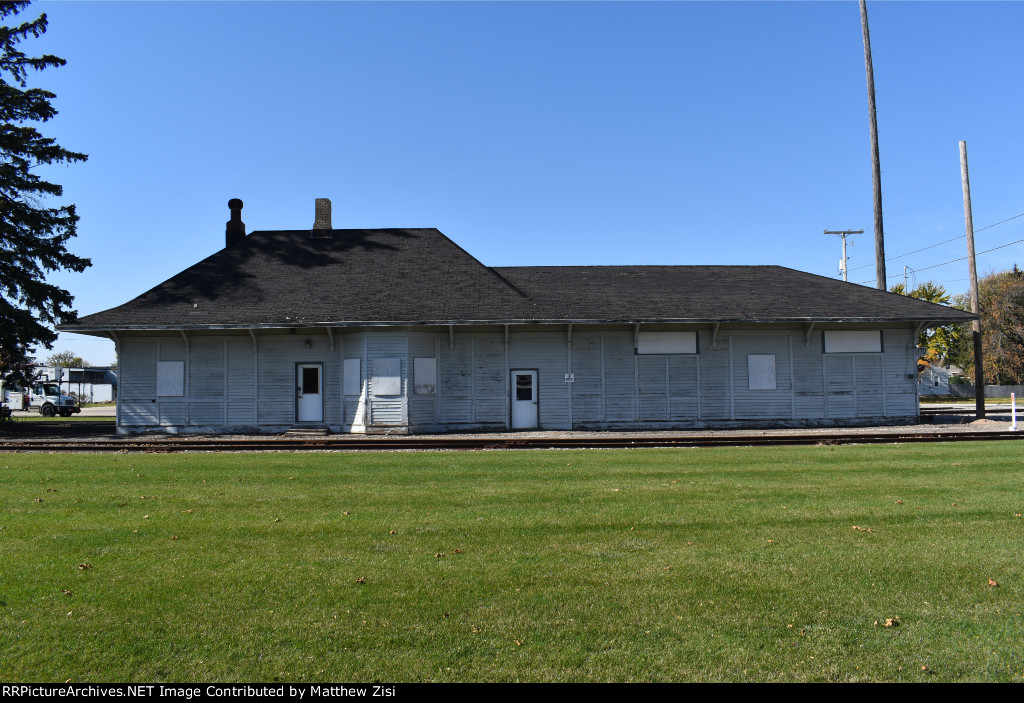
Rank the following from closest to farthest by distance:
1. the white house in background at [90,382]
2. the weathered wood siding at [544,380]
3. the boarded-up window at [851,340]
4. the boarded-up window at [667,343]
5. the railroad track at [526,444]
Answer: the railroad track at [526,444], the weathered wood siding at [544,380], the boarded-up window at [667,343], the boarded-up window at [851,340], the white house in background at [90,382]

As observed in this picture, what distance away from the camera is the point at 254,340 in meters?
23.9

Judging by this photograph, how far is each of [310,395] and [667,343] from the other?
12703 millimetres

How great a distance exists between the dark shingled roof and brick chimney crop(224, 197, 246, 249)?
611 mm

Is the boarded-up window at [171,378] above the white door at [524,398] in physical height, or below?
above

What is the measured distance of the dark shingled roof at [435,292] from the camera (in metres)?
23.6

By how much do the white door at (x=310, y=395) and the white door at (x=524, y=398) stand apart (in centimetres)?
676

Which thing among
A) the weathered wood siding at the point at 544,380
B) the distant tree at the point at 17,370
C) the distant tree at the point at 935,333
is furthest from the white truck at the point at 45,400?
the distant tree at the point at 935,333

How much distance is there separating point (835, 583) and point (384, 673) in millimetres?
3649

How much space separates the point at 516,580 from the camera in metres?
5.66

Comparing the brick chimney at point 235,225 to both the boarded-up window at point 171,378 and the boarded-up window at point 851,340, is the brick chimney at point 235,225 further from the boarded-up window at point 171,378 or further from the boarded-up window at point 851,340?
the boarded-up window at point 851,340

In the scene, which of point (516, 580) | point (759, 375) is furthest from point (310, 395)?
point (516, 580)

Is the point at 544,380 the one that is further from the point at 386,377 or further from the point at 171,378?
the point at 171,378

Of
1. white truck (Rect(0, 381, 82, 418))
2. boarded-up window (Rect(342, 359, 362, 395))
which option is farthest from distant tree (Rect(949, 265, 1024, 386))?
white truck (Rect(0, 381, 82, 418))

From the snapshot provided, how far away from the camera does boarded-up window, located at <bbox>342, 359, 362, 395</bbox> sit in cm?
2344
